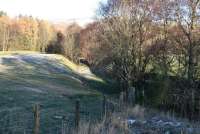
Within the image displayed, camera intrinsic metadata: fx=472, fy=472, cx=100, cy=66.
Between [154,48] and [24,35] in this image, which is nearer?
[154,48]

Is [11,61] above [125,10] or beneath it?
beneath

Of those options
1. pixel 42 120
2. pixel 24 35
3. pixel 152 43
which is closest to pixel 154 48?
pixel 152 43

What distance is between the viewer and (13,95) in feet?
92.8

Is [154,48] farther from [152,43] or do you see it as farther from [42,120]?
[42,120]

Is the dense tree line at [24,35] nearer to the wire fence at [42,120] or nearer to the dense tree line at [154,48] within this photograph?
the dense tree line at [154,48]

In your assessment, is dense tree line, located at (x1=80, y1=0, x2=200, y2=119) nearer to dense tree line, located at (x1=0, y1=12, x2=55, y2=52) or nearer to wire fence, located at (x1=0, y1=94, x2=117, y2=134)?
wire fence, located at (x1=0, y1=94, x2=117, y2=134)

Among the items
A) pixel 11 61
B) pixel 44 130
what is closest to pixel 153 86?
pixel 44 130

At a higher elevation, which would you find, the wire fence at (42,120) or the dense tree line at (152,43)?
the dense tree line at (152,43)

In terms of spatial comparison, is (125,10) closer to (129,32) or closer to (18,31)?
(129,32)

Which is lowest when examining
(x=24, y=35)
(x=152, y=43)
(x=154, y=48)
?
(x=154, y=48)

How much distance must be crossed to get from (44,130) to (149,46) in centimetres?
3110

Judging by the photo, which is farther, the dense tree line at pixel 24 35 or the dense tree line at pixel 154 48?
the dense tree line at pixel 24 35

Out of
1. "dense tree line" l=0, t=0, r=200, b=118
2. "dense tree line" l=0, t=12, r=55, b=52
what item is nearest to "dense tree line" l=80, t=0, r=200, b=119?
"dense tree line" l=0, t=0, r=200, b=118

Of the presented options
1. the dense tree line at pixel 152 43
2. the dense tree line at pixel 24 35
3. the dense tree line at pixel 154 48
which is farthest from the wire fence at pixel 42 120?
the dense tree line at pixel 24 35
